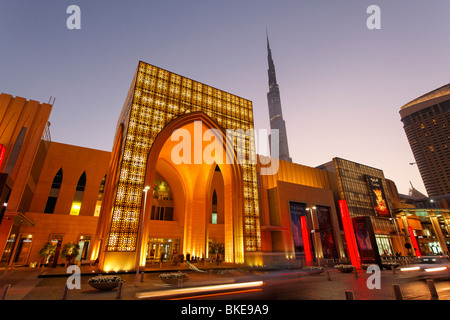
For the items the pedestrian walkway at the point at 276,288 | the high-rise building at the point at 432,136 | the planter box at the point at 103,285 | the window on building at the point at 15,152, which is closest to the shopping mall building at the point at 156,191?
the window on building at the point at 15,152

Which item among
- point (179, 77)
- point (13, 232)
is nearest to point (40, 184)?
point (13, 232)

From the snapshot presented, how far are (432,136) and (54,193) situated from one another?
163m

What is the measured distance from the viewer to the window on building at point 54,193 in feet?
96.2

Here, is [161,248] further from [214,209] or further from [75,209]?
[75,209]

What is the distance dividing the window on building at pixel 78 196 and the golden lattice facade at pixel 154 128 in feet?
40.6

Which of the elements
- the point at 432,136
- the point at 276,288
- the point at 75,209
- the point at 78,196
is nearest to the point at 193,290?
the point at 276,288

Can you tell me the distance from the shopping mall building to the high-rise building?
405ft

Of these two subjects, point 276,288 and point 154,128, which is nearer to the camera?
point 276,288

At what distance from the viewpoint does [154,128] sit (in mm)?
22875

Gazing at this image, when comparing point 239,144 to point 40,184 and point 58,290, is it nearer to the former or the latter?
point 58,290

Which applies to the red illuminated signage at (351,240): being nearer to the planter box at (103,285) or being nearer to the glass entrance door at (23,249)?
the planter box at (103,285)

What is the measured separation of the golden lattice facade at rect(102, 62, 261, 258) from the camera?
1903 centimetres

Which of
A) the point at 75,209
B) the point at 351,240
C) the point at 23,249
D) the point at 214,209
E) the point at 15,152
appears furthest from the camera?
the point at 214,209

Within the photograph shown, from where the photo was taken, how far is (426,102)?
119812 millimetres
